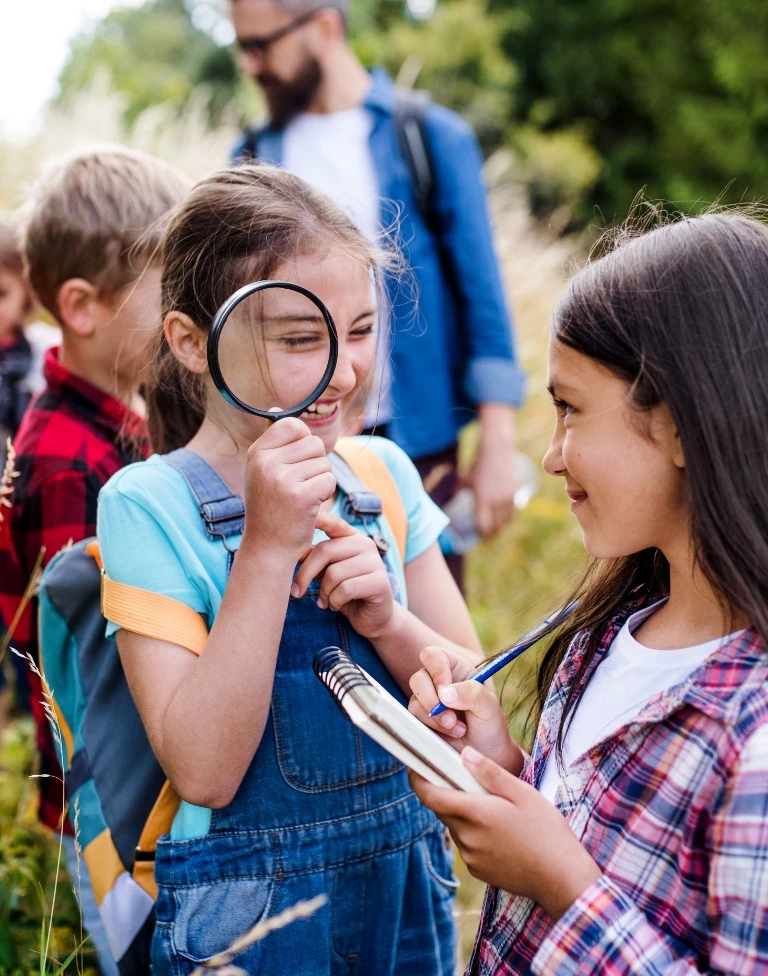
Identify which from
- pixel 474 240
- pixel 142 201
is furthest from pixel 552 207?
pixel 142 201

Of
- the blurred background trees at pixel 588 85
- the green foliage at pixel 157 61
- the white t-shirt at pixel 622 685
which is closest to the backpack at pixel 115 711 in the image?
the white t-shirt at pixel 622 685

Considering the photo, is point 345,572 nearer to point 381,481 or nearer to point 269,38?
point 381,481

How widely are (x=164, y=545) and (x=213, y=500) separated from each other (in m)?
0.11

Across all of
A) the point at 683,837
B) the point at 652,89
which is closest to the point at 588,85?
the point at 652,89

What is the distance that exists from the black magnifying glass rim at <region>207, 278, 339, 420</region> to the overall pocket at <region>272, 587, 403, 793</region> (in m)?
0.35

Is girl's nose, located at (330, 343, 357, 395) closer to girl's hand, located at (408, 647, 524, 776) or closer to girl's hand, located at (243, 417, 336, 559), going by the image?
girl's hand, located at (243, 417, 336, 559)

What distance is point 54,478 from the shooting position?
224cm

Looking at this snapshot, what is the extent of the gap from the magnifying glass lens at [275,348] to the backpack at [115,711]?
0.63 feet

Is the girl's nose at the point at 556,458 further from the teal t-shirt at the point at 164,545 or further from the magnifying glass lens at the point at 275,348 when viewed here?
the teal t-shirt at the point at 164,545

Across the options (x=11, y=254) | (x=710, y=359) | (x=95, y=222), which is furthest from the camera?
(x=11, y=254)

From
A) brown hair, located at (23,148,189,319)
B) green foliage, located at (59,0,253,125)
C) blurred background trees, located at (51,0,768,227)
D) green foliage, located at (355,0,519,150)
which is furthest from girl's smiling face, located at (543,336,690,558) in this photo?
green foliage, located at (355,0,519,150)

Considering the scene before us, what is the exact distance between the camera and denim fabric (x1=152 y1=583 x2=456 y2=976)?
1.60 metres

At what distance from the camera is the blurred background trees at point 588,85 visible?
13.8 meters

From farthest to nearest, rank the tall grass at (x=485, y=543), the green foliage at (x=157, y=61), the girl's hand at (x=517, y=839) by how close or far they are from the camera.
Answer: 1. the green foliage at (x=157, y=61)
2. the tall grass at (x=485, y=543)
3. the girl's hand at (x=517, y=839)
